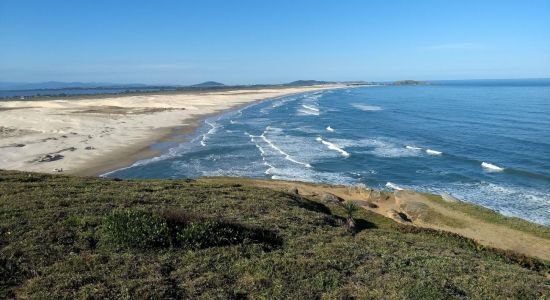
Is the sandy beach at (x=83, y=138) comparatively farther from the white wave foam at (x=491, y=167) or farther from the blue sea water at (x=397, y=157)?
the white wave foam at (x=491, y=167)

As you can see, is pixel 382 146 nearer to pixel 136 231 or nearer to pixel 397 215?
pixel 397 215

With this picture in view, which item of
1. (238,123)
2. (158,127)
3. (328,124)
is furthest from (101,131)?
(328,124)

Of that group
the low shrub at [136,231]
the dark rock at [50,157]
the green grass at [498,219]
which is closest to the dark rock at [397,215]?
the green grass at [498,219]

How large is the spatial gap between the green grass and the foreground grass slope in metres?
7.50

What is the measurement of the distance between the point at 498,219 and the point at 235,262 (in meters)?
21.7

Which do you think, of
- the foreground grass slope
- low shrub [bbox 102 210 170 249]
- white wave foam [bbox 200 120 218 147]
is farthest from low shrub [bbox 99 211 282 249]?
white wave foam [bbox 200 120 218 147]

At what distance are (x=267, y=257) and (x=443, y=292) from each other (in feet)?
17.2

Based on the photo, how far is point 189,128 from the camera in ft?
265

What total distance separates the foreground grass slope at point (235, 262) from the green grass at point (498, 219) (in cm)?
750

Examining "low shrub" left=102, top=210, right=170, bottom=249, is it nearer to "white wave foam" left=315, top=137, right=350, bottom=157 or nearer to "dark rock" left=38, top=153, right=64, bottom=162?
"dark rock" left=38, top=153, right=64, bottom=162

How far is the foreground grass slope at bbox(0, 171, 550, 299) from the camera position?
36.7 ft

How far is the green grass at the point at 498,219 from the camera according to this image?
2581cm

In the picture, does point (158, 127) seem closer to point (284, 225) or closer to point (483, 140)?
point (483, 140)

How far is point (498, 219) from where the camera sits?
2789 cm
